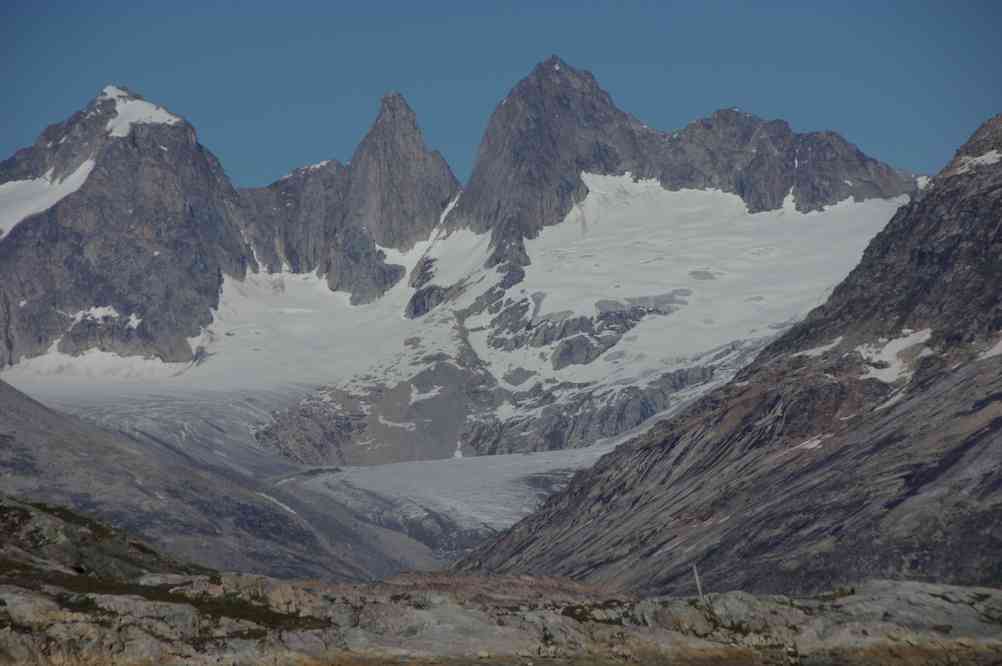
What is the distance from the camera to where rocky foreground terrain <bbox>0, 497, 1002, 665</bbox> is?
2749 inches

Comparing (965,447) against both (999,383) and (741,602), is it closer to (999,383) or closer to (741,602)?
(999,383)

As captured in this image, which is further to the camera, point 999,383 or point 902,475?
point 999,383

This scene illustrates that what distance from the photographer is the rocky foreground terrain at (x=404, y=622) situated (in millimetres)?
69812

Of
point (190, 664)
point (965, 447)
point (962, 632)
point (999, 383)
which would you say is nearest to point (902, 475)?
point (965, 447)

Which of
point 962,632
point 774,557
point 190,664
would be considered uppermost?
point 190,664

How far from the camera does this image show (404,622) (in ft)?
Answer: 251

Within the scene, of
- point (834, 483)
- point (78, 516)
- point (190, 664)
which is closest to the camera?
point (190, 664)

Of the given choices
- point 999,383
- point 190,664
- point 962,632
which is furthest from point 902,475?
point 190,664

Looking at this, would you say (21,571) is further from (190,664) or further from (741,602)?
(741,602)

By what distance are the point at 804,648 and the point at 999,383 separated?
129m

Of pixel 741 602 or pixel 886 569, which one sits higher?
pixel 741 602

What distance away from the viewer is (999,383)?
7869 inches

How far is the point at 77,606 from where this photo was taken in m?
71.1

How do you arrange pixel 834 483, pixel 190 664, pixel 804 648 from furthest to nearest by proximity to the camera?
pixel 834 483 → pixel 804 648 → pixel 190 664
